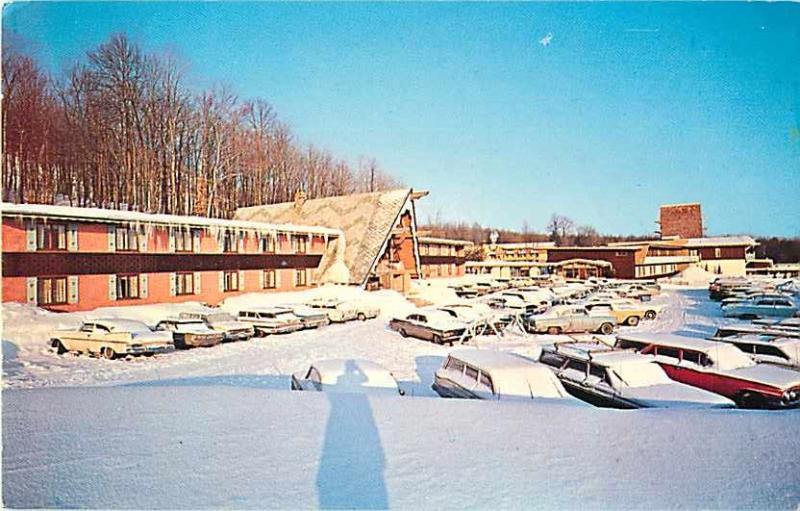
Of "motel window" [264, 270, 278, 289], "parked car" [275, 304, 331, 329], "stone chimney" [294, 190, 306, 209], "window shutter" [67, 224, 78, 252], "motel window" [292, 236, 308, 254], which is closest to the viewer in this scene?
"window shutter" [67, 224, 78, 252]

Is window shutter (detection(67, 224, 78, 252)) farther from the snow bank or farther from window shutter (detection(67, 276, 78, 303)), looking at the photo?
the snow bank

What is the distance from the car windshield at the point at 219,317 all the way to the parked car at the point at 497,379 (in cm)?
327

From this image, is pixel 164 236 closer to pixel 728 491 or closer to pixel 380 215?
pixel 380 215

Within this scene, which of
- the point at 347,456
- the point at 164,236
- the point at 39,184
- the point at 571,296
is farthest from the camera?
the point at 571,296

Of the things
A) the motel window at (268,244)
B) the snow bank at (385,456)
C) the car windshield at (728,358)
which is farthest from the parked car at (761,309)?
the motel window at (268,244)

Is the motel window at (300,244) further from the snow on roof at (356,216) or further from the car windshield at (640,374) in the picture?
the car windshield at (640,374)

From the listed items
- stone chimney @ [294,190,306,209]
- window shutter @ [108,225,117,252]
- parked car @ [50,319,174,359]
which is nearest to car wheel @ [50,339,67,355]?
parked car @ [50,319,174,359]

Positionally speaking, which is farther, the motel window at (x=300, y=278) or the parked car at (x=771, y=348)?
the motel window at (x=300, y=278)

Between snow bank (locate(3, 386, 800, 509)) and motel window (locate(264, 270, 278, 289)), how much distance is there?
553 centimetres

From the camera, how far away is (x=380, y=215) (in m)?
10.5

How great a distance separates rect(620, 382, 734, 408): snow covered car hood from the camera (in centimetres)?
380

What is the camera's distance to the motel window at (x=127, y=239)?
6.20 metres

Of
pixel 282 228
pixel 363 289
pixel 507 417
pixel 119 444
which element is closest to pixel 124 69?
pixel 119 444

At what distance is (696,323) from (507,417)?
214 inches
